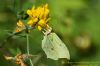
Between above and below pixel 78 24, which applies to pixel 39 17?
above

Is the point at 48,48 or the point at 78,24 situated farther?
the point at 78,24

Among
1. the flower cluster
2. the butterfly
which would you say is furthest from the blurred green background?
the flower cluster

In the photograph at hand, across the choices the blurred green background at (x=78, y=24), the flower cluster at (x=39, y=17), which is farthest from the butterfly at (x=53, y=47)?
the blurred green background at (x=78, y=24)

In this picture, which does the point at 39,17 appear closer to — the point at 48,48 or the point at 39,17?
the point at 39,17

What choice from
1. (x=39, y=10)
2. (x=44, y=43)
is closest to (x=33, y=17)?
(x=39, y=10)

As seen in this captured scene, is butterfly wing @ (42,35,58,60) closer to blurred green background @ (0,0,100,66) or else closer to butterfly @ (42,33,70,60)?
butterfly @ (42,33,70,60)

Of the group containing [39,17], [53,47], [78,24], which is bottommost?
[78,24]

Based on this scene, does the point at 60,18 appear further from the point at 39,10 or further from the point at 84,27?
the point at 39,10

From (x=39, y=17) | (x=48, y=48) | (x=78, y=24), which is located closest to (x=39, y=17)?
(x=39, y=17)

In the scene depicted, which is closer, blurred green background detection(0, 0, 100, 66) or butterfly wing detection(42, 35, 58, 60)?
butterfly wing detection(42, 35, 58, 60)
